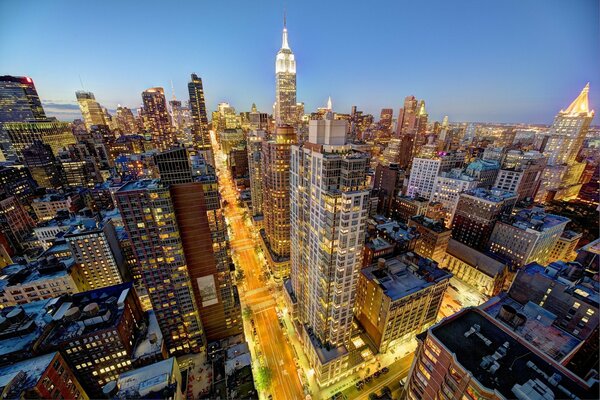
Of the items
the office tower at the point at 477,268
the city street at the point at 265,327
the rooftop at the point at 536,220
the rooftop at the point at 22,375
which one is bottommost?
the city street at the point at 265,327

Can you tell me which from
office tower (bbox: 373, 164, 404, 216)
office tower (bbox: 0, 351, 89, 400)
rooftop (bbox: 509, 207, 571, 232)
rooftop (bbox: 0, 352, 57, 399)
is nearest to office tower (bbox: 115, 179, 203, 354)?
office tower (bbox: 0, 351, 89, 400)

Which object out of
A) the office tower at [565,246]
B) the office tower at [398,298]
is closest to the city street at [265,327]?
the office tower at [398,298]

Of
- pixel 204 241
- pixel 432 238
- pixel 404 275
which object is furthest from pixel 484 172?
pixel 204 241

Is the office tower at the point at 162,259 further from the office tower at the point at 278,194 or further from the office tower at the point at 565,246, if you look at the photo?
the office tower at the point at 565,246

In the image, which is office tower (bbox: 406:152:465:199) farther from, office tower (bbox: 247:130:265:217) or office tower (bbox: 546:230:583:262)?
office tower (bbox: 247:130:265:217)

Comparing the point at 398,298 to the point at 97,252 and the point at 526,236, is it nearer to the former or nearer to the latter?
the point at 526,236

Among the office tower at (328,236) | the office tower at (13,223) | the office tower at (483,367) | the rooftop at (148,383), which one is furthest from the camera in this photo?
the office tower at (13,223)

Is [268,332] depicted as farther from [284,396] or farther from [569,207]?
[569,207]
